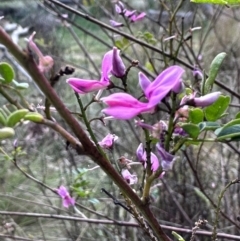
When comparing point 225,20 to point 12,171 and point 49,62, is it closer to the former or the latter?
point 12,171

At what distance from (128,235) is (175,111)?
149cm

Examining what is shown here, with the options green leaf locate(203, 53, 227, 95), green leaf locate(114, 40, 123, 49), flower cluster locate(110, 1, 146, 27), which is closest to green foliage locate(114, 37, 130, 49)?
green leaf locate(114, 40, 123, 49)

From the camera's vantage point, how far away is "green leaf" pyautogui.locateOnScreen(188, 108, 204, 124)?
1.50 feet

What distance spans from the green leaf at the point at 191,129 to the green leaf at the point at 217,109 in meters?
0.07

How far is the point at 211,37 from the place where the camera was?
202 inches

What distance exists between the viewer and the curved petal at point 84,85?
18.0 inches

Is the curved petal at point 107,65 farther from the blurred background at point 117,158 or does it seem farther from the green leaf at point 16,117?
the blurred background at point 117,158

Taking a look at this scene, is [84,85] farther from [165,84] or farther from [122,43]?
[122,43]

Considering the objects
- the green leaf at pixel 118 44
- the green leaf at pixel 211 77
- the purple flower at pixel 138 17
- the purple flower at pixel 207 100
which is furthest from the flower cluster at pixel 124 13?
the purple flower at pixel 207 100

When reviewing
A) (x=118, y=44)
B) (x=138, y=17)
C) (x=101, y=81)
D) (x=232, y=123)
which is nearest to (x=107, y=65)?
(x=101, y=81)

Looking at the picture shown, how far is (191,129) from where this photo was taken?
0.42 metres

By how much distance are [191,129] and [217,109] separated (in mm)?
82

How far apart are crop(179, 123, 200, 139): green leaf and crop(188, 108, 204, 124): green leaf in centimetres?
3

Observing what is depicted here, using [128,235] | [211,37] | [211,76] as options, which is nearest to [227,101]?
[211,76]
